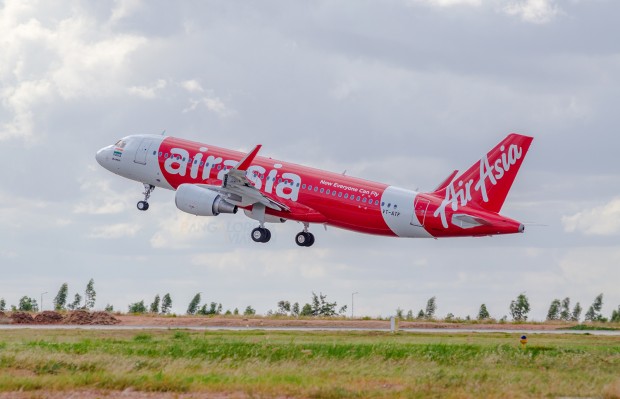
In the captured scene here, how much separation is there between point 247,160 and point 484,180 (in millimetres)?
15476

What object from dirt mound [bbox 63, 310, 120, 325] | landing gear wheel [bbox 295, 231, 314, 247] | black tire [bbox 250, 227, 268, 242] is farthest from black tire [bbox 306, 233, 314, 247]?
dirt mound [bbox 63, 310, 120, 325]

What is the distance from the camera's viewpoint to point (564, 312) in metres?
131

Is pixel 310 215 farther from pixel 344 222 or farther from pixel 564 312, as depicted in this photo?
pixel 564 312

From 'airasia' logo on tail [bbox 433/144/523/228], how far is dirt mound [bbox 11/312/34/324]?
1059 inches

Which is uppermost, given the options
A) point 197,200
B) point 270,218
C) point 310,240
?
point 197,200

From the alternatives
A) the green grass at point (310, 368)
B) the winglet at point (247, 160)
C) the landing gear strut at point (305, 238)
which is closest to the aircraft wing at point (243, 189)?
the winglet at point (247, 160)

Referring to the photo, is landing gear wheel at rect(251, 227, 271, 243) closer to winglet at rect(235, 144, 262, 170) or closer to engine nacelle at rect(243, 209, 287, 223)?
engine nacelle at rect(243, 209, 287, 223)

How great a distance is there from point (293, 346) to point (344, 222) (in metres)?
29.0

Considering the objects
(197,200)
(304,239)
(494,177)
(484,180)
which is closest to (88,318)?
(197,200)

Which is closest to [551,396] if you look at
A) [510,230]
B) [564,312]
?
[510,230]

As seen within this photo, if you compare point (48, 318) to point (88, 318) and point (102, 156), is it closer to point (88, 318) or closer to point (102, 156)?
point (88, 318)

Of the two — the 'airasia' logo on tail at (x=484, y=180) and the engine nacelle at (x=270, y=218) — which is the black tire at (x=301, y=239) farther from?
the 'airasia' logo on tail at (x=484, y=180)

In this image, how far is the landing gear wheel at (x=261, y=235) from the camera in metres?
76.9

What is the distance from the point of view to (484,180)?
70.4 m
